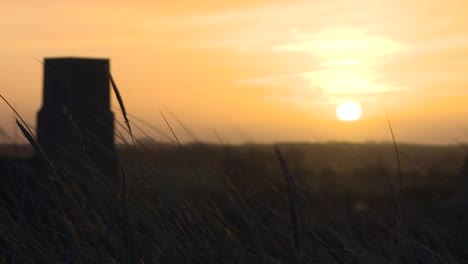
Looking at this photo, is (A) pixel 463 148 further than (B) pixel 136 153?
Yes

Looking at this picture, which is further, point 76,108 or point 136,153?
point 76,108

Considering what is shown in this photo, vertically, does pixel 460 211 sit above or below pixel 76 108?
below

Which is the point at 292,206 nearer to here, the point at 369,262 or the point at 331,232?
the point at 369,262

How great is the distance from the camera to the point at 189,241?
1.84 metres

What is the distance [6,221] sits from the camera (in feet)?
6.59

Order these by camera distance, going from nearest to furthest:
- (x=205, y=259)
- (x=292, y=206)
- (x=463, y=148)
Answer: (x=292, y=206) < (x=205, y=259) < (x=463, y=148)

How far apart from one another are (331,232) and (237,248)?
29 cm

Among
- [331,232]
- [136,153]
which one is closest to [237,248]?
[331,232]

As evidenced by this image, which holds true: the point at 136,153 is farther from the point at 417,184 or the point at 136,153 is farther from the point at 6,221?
the point at 417,184

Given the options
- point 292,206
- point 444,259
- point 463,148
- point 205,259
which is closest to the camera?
point 292,206

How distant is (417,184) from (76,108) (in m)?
3.71

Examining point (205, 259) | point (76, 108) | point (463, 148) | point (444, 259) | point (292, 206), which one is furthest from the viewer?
point (76, 108)

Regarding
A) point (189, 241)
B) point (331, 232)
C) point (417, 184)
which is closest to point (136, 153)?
point (189, 241)

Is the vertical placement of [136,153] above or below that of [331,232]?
above
